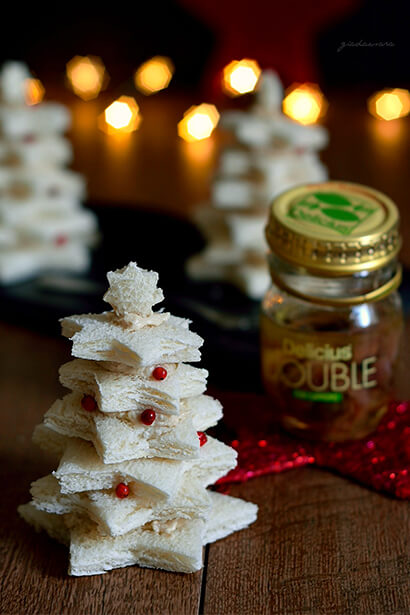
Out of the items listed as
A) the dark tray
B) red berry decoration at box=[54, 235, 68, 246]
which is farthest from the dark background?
red berry decoration at box=[54, 235, 68, 246]

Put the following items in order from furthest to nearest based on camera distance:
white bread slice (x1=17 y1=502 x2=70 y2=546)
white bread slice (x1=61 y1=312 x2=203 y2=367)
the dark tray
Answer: the dark tray → white bread slice (x1=17 y1=502 x2=70 y2=546) → white bread slice (x1=61 y1=312 x2=203 y2=367)

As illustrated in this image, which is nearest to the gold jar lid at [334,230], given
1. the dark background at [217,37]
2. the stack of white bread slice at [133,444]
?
the stack of white bread slice at [133,444]

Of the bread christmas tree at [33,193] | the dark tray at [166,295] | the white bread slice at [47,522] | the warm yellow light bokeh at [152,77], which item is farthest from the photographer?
the warm yellow light bokeh at [152,77]

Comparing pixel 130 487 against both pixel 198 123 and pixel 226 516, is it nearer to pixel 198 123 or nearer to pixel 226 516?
pixel 226 516

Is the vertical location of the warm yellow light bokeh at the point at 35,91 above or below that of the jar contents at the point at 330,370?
above

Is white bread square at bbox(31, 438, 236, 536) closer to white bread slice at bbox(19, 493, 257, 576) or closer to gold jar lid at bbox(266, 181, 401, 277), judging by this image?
white bread slice at bbox(19, 493, 257, 576)

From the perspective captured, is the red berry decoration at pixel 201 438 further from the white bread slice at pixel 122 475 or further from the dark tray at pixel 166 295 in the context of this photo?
the dark tray at pixel 166 295
